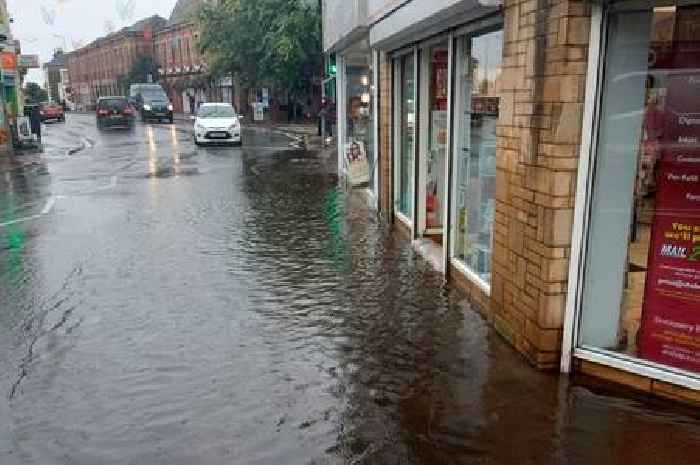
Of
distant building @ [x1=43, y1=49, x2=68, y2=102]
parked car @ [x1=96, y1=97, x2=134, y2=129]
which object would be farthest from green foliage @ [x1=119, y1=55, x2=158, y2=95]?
distant building @ [x1=43, y1=49, x2=68, y2=102]

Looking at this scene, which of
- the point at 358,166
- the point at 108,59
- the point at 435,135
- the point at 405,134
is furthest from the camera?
the point at 108,59

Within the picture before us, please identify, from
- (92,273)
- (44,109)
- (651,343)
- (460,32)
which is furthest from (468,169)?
(44,109)

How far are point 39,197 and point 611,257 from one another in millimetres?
12177

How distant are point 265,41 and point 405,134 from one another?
1083 inches

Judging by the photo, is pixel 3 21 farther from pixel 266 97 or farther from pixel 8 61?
pixel 266 97

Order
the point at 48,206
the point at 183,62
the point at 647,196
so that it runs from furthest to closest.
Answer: the point at 183,62 → the point at 48,206 → the point at 647,196

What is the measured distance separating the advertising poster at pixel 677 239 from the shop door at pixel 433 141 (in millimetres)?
3760

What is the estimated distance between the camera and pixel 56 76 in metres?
123

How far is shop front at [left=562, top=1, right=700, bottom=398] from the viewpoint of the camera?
13.7 feet

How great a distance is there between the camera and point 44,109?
166ft

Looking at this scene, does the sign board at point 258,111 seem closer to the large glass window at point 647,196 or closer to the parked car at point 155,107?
the parked car at point 155,107

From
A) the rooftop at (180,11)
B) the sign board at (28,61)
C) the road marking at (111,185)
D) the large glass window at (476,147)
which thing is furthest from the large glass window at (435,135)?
the rooftop at (180,11)

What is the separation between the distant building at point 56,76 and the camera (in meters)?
119

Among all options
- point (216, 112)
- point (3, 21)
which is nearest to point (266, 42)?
point (216, 112)
